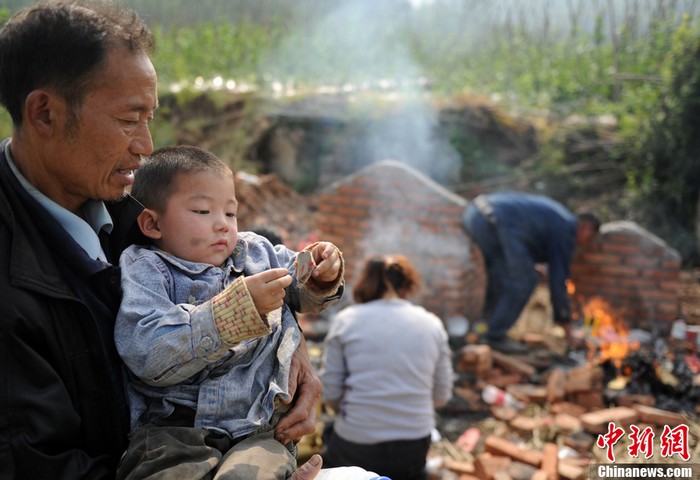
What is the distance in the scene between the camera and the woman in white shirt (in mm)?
3660

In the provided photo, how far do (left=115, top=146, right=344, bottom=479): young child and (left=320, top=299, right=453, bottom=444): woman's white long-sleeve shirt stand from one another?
6.06ft

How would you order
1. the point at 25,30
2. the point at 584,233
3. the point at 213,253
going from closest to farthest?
1. the point at 25,30
2. the point at 213,253
3. the point at 584,233

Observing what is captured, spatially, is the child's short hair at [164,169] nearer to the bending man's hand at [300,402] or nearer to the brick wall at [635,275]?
the bending man's hand at [300,402]

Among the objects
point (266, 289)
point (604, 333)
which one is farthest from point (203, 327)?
point (604, 333)

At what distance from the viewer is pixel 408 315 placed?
376 centimetres

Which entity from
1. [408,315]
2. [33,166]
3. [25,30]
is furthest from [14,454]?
[408,315]

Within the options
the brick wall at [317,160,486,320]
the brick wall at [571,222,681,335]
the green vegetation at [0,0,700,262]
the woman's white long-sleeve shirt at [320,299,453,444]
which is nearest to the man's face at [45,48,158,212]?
the woman's white long-sleeve shirt at [320,299,453,444]

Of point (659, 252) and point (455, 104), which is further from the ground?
point (455, 104)

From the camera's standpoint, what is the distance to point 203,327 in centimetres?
147

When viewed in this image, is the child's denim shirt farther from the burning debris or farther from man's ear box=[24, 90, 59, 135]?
the burning debris

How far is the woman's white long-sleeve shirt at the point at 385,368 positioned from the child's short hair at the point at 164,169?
2117 millimetres

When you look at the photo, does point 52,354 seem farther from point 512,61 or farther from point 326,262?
point 512,61

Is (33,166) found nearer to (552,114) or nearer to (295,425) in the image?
(295,425)

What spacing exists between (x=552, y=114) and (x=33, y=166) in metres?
10.5
